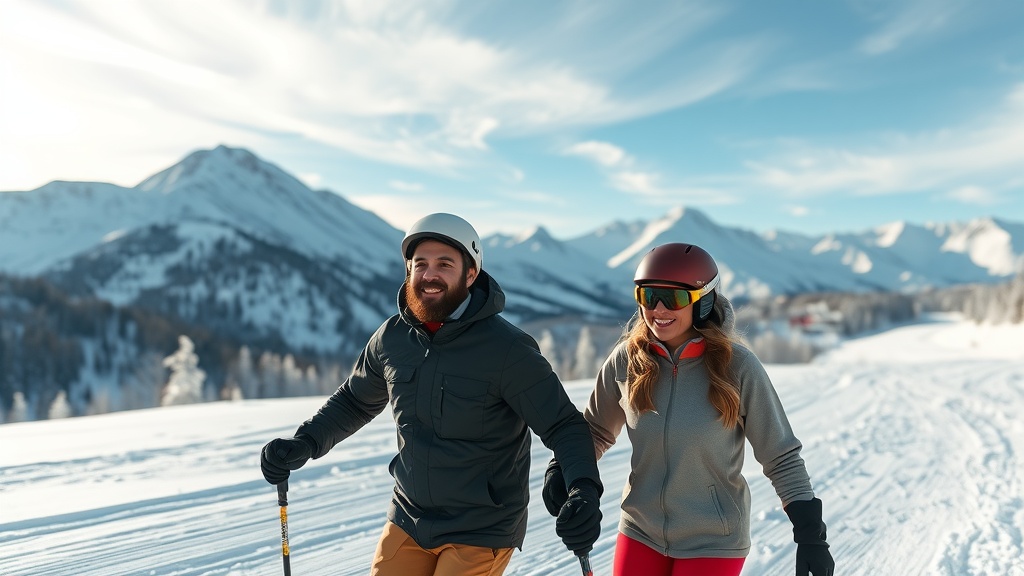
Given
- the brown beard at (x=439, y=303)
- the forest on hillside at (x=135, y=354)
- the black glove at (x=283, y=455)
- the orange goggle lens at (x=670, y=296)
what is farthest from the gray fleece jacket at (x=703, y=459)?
the forest on hillside at (x=135, y=354)

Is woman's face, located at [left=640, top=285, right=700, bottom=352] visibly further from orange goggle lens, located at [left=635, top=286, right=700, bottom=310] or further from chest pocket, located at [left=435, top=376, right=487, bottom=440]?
chest pocket, located at [left=435, top=376, right=487, bottom=440]

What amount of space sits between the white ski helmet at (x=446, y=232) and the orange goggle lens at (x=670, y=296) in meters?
0.75

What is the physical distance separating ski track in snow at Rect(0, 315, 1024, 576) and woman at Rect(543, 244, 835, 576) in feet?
6.91

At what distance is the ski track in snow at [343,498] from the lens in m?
4.70

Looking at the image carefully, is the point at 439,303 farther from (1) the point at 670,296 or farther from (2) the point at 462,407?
(1) the point at 670,296

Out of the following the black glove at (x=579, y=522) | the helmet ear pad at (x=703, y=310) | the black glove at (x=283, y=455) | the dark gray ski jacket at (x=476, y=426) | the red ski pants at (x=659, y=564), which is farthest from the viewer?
the black glove at (x=283, y=455)

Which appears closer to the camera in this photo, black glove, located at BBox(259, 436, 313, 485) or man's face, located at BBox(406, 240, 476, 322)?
man's face, located at BBox(406, 240, 476, 322)

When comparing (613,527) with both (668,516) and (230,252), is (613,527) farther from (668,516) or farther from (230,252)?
(230,252)

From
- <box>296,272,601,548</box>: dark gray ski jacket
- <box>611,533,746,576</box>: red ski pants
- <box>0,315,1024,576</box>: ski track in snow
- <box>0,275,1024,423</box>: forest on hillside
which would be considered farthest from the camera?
<box>0,275,1024,423</box>: forest on hillside

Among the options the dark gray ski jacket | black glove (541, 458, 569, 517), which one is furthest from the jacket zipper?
black glove (541, 458, 569, 517)

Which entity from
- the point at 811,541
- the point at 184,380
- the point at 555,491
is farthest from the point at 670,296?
the point at 184,380

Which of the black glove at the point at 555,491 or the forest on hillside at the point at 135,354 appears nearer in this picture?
the black glove at the point at 555,491

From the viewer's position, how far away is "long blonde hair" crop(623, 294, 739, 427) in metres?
2.62

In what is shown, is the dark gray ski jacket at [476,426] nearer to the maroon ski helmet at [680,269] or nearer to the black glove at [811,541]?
the maroon ski helmet at [680,269]
